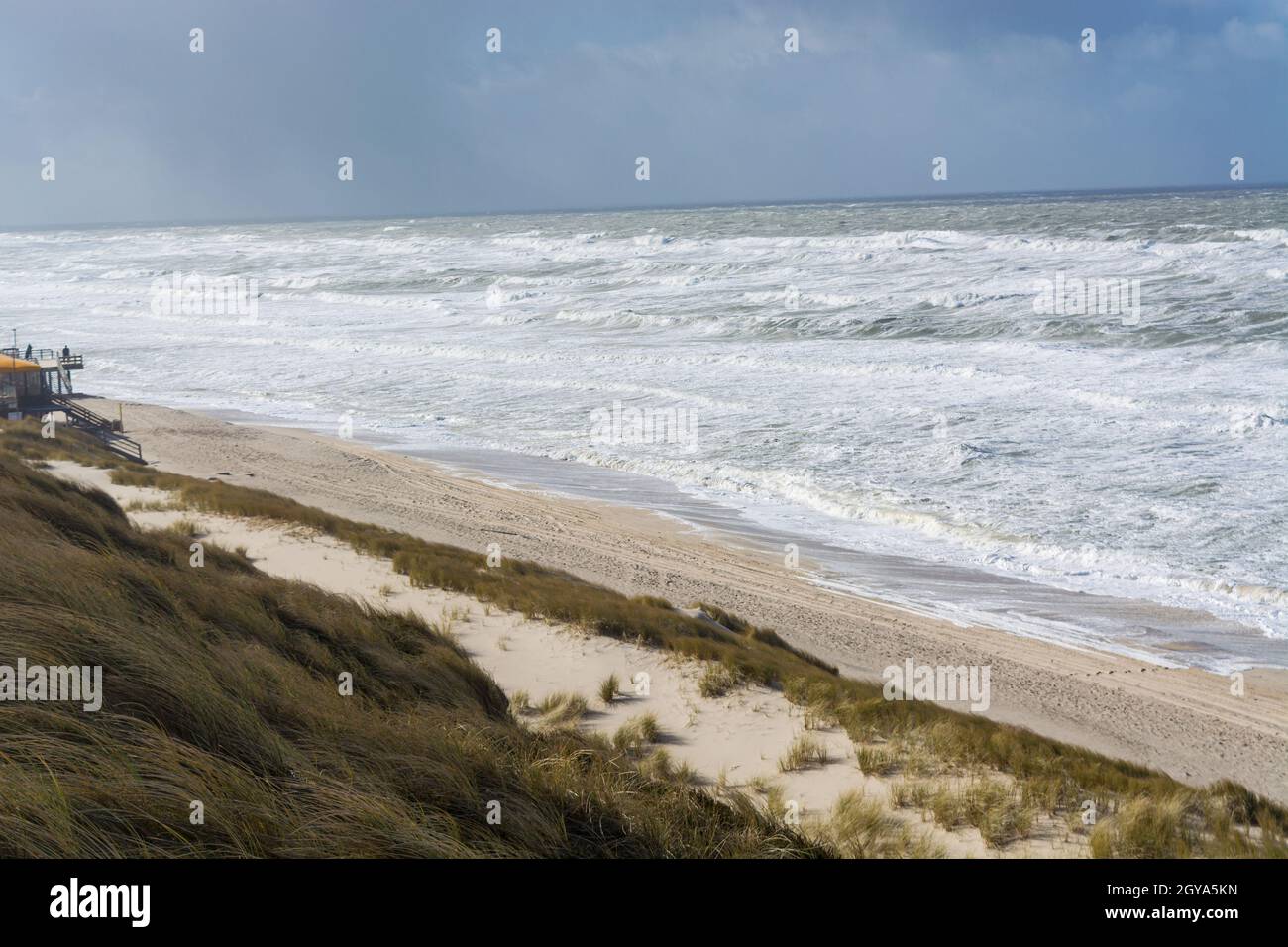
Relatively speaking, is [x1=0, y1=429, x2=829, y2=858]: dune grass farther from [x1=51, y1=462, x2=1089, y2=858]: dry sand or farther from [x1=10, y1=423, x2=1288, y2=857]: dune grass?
[x1=10, y1=423, x2=1288, y2=857]: dune grass

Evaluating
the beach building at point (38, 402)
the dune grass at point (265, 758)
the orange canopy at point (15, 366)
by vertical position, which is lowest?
the dune grass at point (265, 758)

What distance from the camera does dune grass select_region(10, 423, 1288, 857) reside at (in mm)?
5402

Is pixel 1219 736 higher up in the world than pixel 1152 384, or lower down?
lower down

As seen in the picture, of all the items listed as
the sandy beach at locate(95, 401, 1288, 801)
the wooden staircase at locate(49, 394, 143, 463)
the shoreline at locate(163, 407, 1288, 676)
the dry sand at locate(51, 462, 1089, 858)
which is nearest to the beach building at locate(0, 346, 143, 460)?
the wooden staircase at locate(49, 394, 143, 463)

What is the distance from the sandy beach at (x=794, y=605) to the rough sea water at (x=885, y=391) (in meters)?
0.80

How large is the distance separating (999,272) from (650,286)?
18.9m

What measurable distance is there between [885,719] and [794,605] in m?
5.03

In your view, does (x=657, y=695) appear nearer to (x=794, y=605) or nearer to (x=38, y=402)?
(x=794, y=605)

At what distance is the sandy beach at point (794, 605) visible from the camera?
29.6ft

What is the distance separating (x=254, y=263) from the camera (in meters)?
88.6

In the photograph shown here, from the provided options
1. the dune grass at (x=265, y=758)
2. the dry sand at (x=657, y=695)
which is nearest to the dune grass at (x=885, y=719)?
the dry sand at (x=657, y=695)

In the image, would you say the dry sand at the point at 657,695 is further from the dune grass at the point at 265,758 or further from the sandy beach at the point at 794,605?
the sandy beach at the point at 794,605
